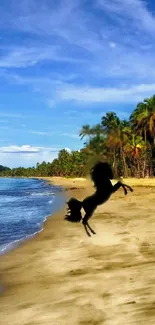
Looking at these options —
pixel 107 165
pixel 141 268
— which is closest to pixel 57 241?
pixel 141 268

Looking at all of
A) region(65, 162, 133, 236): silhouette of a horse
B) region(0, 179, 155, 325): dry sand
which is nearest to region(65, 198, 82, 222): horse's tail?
region(65, 162, 133, 236): silhouette of a horse

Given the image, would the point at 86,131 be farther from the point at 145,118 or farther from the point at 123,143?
the point at 145,118

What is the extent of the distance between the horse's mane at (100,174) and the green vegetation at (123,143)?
39mm

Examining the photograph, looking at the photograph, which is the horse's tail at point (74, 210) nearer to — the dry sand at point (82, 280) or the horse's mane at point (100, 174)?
the horse's mane at point (100, 174)

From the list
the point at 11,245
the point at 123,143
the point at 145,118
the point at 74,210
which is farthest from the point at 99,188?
the point at 145,118

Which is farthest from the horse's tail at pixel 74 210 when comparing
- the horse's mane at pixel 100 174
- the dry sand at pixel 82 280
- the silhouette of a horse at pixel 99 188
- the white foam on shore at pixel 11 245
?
the white foam on shore at pixel 11 245

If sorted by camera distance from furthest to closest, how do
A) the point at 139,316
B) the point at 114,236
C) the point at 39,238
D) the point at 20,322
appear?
the point at 39,238 → the point at 114,236 → the point at 20,322 → the point at 139,316

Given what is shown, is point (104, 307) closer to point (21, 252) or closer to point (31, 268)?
point (31, 268)

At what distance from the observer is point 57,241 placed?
23.8 meters

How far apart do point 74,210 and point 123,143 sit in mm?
927

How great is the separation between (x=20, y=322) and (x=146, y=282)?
172 inches

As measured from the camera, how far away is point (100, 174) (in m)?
2.14

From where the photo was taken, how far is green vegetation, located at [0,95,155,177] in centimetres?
231

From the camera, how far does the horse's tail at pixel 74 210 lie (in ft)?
7.66
